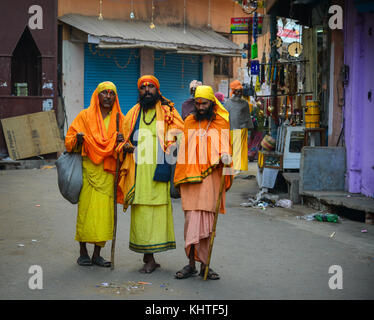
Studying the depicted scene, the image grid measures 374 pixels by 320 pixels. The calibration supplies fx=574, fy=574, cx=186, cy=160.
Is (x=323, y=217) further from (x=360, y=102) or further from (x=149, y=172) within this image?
(x=149, y=172)

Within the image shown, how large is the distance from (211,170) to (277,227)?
108 inches

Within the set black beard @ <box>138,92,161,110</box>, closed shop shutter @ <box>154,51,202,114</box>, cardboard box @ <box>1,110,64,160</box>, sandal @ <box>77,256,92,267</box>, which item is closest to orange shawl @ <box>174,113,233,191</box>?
black beard @ <box>138,92,161,110</box>

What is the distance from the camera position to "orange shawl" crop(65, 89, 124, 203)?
5.53 m

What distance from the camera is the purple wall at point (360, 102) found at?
8.51 metres

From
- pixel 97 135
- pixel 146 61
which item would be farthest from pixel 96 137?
pixel 146 61

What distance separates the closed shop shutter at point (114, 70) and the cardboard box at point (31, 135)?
2287mm

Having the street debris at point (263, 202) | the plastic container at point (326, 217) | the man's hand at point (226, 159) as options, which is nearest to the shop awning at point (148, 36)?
the street debris at point (263, 202)

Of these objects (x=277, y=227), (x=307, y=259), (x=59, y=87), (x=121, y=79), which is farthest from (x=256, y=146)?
(x=307, y=259)

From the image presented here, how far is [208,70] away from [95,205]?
15052 millimetres

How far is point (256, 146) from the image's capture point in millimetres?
16750

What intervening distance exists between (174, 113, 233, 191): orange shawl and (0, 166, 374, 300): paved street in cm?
93

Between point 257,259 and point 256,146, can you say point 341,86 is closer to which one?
point 257,259

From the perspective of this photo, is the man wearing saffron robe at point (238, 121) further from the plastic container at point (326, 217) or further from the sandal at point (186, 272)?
the sandal at point (186, 272)

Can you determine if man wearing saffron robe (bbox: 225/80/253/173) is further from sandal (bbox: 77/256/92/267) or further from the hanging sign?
sandal (bbox: 77/256/92/267)
